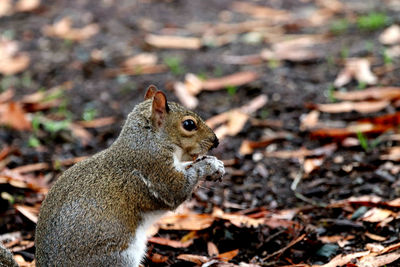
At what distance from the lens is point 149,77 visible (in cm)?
730

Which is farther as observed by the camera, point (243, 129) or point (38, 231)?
point (243, 129)

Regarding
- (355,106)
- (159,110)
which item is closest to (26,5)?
(355,106)

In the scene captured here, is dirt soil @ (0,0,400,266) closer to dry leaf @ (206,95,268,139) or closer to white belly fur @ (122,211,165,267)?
dry leaf @ (206,95,268,139)

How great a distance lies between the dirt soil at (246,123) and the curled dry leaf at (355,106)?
51 mm

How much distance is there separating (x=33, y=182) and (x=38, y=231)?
1.66 m

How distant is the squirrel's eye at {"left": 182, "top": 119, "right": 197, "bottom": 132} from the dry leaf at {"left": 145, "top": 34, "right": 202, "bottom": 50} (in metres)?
4.47

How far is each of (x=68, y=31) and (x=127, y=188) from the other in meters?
5.77

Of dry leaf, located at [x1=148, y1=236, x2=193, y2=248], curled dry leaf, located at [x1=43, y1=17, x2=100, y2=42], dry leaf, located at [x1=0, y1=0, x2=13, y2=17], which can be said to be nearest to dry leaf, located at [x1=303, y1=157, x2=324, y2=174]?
dry leaf, located at [x1=148, y1=236, x2=193, y2=248]

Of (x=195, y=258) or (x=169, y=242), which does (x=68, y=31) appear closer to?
(x=169, y=242)

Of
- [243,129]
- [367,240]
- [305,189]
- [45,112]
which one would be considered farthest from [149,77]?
[367,240]

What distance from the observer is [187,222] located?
4.43 metres

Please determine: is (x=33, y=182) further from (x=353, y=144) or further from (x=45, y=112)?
(x=353, y=144)

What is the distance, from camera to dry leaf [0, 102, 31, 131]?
20.4ft

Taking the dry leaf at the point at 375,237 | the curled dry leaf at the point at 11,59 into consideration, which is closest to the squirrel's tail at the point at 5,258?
the dry leaf at the point at 375,237
